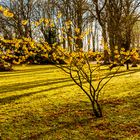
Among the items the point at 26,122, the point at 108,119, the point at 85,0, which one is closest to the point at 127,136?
the point at 108,119

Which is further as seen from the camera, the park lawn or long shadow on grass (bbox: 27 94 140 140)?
long shadow on grass (bbox: 27 94 140 140)

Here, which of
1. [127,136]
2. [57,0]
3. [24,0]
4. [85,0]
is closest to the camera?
[127,136]

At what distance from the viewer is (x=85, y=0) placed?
33812mm

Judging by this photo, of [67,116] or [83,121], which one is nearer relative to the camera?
[83,121]

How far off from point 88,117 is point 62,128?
1.15 m

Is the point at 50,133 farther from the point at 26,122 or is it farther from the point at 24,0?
the point at 24,0

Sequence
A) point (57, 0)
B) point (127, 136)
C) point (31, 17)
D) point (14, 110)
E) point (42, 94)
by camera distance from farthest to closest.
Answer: point (31, 17) → point (57, 0) → point (42, 94) → point (14, 110) → point (127, 136)

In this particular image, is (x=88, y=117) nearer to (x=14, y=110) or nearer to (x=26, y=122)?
(x=26, y=122)

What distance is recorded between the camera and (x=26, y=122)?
8469 mm

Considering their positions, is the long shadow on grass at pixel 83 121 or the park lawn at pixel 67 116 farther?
the long shadow on grass at pixel 83 121

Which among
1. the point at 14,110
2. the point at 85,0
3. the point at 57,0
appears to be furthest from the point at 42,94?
the point at 57,0

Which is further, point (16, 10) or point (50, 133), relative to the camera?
point (16, 10)

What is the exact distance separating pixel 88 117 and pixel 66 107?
1.52 m

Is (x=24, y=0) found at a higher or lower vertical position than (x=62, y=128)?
higher
